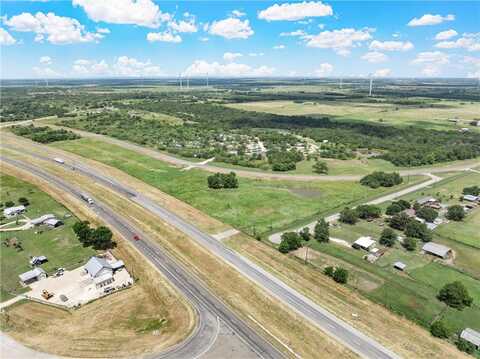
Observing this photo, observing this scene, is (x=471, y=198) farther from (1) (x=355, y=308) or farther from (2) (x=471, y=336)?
(1) (x=355, y=308)

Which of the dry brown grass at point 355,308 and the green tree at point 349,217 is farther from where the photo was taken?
the green tree at point 349,217

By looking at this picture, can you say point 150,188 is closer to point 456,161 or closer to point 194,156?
point 194,156

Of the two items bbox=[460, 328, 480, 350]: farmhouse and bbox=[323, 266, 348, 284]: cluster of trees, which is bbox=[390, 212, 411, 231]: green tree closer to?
bbox=[323, 266, 348, 284]: cluster of trees

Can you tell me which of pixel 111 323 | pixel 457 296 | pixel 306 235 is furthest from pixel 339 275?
pixel 111 323

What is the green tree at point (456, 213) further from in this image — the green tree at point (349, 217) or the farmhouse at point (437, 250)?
the green tree at point (349, 217)

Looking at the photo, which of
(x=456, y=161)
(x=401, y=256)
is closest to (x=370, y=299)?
(x=401, y=256)

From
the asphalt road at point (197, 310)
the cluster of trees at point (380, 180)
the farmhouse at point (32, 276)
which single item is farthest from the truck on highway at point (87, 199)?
the cluster of trees at point (380, 180)
